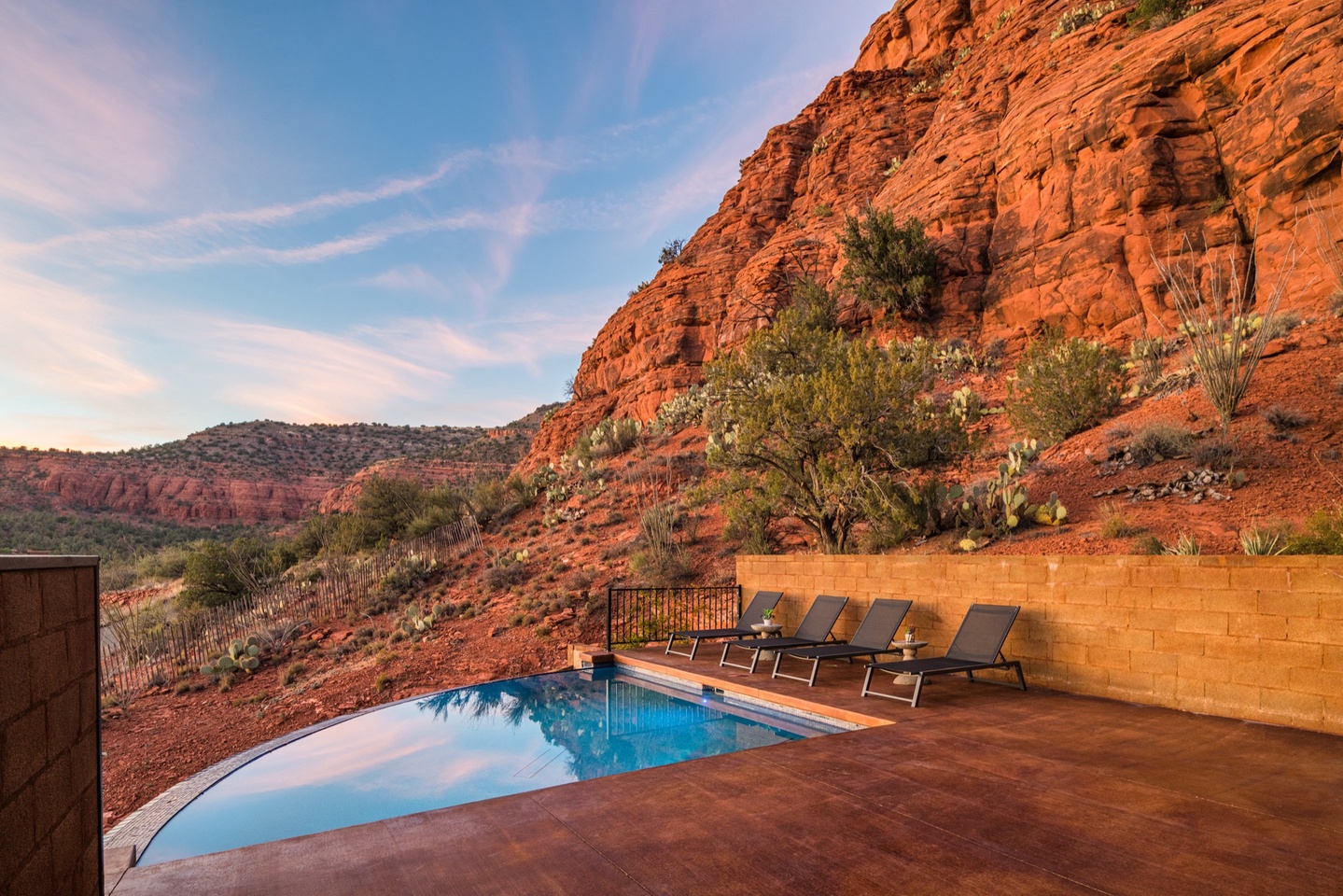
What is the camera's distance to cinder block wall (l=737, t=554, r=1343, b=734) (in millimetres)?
4699

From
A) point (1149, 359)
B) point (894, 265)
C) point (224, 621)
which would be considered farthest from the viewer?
point (894, 265)

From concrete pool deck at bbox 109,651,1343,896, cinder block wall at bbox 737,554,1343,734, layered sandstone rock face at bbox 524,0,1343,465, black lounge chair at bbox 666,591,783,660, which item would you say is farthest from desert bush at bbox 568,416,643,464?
concrete pool deck at bbox 109,651,1343,896

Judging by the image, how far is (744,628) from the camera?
9.34 metres

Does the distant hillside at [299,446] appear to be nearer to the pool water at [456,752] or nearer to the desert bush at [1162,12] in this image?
the pool water at [456,752]

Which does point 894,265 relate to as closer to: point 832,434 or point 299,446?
point 832,434

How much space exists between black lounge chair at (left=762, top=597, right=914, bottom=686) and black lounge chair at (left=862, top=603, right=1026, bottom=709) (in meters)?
0.48

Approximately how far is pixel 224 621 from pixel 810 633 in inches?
464

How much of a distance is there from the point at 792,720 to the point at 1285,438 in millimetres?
8663

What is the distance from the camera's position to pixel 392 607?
50.4 ft

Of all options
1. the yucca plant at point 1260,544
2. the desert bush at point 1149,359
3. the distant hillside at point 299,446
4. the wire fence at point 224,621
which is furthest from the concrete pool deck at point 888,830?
the distant hillside at point 299,446

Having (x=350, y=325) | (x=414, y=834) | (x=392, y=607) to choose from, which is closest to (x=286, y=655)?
(x=392, y=607)

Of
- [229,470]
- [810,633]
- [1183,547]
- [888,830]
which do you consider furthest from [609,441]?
[229,470]

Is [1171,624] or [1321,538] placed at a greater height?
[1321,538]

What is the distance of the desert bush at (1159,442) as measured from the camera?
10453 millimetres
